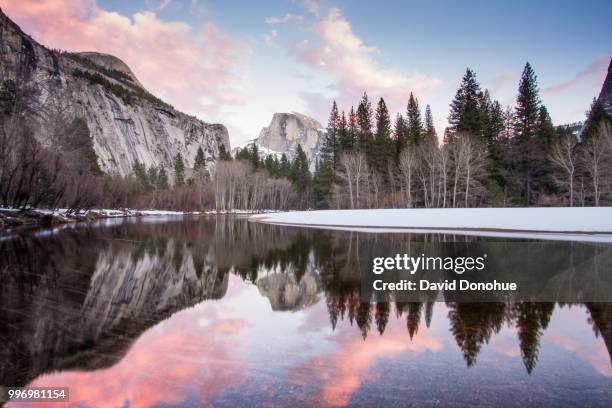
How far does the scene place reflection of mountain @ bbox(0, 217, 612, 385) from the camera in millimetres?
3683

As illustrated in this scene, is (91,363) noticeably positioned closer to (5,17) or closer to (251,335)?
(251,335)

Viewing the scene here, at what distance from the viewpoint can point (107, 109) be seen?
356 ft

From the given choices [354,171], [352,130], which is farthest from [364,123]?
[354,171]

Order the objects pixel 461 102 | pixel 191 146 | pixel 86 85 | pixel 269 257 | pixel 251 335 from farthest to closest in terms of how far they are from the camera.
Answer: pixel 191 146, pixel 86 85, pixel 461 102, pixel 269 257, pixel 251 335

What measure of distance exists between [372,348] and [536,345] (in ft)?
6.34

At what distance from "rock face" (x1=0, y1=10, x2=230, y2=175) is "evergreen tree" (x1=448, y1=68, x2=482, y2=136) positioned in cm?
7134

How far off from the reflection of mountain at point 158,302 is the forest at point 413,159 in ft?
76.4

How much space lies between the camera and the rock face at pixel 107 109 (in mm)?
87812

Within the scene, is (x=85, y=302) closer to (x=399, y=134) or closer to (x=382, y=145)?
(x=382, y=145)

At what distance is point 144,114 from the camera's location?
132 m

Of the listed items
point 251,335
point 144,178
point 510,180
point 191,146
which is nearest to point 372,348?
point 251,335

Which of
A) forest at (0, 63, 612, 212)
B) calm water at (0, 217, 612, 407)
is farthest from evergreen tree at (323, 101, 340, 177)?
calm water at (0, 217, 612, 407)

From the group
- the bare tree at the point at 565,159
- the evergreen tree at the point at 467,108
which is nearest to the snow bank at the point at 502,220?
the bare tree at the point at 565,159

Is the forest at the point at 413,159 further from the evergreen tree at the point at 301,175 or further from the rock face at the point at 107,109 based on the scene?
the rock face at the point at 107,109
